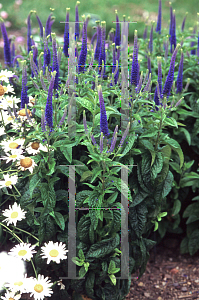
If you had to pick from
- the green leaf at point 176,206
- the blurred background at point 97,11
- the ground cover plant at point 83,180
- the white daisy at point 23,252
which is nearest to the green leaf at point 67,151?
the ground cover plant at point 83,180

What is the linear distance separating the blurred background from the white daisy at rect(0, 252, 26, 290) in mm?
6848

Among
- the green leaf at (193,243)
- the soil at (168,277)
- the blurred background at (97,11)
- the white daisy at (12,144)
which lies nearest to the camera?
the white daisy at (12,144)

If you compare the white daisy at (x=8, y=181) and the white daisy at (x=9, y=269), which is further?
the white daisy at (x=8, y=181)

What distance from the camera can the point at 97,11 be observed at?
8812 mm

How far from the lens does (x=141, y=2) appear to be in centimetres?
990

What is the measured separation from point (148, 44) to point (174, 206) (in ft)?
4.65

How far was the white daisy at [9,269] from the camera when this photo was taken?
6.05 feet

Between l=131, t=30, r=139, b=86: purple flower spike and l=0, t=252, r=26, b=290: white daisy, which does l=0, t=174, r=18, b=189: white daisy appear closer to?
l=0, t=252, r=26, b=290: white daisy

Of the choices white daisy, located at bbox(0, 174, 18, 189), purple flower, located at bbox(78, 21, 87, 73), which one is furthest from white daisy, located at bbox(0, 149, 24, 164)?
purple flower, located at bbox(78, 21, 87, 73)

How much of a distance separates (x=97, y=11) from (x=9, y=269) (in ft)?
26.6

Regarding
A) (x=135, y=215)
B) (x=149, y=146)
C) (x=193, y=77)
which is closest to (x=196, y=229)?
(x=135, y=215)

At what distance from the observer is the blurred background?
8.35 metres

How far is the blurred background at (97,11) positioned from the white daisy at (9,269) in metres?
6.85

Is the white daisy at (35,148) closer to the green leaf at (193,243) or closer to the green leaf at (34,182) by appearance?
the green leaf at (34,182)
